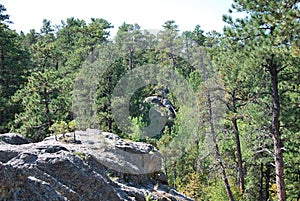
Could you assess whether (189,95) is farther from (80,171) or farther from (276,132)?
(80,171)

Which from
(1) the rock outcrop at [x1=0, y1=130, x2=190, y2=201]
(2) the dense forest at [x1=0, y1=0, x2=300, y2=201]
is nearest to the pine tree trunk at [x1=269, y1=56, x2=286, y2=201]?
(2) the dense forest at [x1=0, y1=0, x2=300, y2=201]

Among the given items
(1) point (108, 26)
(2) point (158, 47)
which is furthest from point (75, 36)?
(2) point (158, 47)

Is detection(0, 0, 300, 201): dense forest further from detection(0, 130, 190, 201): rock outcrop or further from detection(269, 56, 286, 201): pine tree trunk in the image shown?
detection(0, 130, 190, 201): rock outcrop

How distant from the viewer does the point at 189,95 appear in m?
30.5

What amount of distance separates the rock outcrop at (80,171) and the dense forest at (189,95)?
2322 millimetres

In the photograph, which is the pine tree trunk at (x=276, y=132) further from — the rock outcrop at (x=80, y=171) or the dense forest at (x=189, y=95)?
the rock outcrop at (x=80, y=171)

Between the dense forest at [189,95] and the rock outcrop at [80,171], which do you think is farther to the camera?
the dense forest at [189,95]

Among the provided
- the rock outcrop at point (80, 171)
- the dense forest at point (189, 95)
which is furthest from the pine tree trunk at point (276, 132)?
the rock outcrop at point (80, 171)

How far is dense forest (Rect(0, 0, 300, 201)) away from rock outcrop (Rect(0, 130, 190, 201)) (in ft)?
7.62

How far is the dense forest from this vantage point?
10.1 meters

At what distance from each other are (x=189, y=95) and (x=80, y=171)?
83.0 ft

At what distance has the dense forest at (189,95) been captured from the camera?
33.1 ft

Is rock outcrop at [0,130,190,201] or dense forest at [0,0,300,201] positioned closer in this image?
rock outcrop at [0,130,190,201]

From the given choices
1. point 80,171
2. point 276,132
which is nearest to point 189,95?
point 276,132
